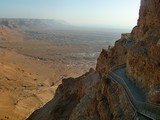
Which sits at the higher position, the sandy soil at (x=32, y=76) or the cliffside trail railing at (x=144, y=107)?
the cliffside trail railing at (x=144, y=107)

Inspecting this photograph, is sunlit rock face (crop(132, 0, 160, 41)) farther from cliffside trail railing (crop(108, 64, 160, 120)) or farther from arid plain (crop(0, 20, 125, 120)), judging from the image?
arid plain (crop(0, 20, 125, 120))

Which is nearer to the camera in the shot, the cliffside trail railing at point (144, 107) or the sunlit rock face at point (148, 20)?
the cliffside trail railing at point (144, 107)

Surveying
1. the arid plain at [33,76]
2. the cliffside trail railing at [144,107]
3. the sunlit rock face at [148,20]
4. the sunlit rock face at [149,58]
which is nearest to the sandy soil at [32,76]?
the arid plain at [33,76]

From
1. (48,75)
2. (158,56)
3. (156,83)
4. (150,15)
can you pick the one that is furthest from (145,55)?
(48,75)

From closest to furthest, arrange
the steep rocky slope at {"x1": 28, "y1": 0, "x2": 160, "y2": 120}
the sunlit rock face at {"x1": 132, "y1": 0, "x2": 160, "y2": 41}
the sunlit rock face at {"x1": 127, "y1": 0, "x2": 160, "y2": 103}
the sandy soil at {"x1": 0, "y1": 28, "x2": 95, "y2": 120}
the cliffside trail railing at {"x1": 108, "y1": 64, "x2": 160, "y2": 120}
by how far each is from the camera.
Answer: the cliffside trail railing at {"x1": 108, "y1": 64, "x2": 160, "y2": 120}, the sunlit rock face at {"x1": 127, "y1": 0, "x2": 160, "y2": 103}, the steep rocky slope at {"x1": 28, "y1": 0, "x2": 160, "y2": 120}, the sunlit rock face at {"x1": 132, "y1": 0, "x2": 160, "y2": 41}, the sandy soil at {"x1": 0, "y1": 28, "x2": 95, "y2": 120}

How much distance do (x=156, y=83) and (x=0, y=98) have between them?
146ft

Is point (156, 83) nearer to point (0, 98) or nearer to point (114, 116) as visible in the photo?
point (114, 116)

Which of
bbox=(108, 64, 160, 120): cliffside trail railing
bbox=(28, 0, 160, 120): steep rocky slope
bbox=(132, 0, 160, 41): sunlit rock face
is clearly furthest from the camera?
bbox=(132, 0, 160, 41): sunlit rock face

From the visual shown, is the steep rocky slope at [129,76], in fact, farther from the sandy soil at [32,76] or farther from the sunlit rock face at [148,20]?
the sandy soil at [32,76]

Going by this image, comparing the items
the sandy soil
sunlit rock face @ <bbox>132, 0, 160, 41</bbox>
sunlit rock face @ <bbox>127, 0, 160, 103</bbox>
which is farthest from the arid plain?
sunlit rock face @ <bbox>127, 0, 160, 103</bbox>

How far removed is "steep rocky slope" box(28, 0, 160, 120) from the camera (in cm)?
2206

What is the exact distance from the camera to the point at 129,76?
87.8ft

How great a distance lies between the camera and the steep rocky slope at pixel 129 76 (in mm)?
22062

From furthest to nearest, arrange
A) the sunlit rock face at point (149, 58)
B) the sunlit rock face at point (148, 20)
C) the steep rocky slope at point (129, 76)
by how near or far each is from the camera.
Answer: the sunlit rock face at point (148, 20), the steep rocky slope at point (129, 76), the sunlit rock face at point (149, 58)
